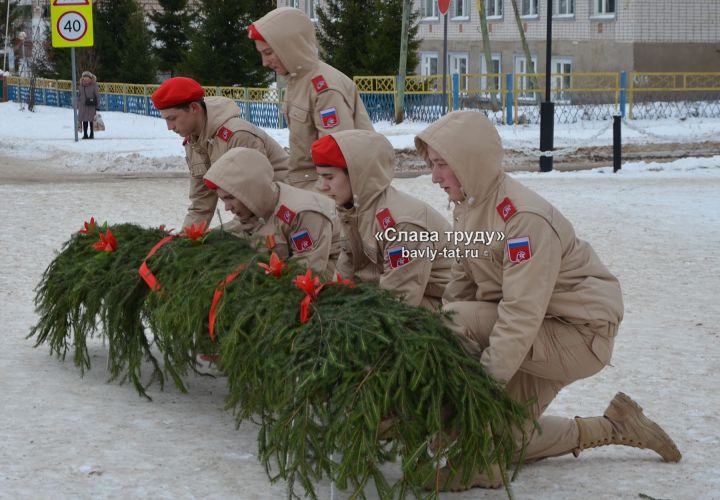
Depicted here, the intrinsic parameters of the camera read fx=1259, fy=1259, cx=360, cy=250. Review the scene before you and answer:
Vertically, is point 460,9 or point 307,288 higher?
point 460,9

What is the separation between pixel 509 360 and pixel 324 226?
1725 millimetres

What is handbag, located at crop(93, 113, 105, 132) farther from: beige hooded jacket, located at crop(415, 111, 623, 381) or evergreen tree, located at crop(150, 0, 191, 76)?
beige hooded jacket, located at crop(415, 111, 623, 381)

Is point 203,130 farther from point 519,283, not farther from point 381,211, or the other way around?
point 519,283

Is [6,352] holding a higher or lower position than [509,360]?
lower

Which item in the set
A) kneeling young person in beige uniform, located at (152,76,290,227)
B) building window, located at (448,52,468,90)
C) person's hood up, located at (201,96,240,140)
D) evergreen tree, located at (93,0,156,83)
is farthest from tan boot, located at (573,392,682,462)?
evergreen tree, located at (93,0,156,83)

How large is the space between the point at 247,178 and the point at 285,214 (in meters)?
0.24

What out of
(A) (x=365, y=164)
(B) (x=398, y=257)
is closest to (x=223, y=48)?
(A) (x=365, y=164)

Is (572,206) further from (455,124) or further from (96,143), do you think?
(96,143)

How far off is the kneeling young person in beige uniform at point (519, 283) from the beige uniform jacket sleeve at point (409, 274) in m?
0.46

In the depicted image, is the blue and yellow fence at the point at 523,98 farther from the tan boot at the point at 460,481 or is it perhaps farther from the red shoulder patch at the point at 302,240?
the tan boot at the point at 460,481

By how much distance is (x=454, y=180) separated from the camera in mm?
4410

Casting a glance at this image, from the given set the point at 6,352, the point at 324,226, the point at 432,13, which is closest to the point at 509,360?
the point at 324,226

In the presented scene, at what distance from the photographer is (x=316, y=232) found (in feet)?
18.6

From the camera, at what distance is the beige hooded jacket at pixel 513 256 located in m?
4.18
